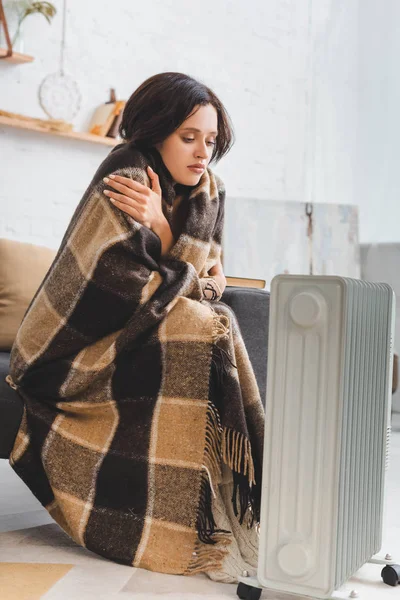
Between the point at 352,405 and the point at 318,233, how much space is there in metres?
2.86

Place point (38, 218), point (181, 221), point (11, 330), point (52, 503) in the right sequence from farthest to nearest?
1. point (38, 218)
2. point (11, 330)
3. point (181, 221)
4. point (52, 503)

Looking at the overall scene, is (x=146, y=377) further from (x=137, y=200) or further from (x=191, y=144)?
(x=191, y=144)

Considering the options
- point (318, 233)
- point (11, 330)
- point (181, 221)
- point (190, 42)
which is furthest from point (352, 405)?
point (190, 42)

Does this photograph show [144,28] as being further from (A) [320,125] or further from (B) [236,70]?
(A) [320,125]

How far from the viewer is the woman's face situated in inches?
70.7

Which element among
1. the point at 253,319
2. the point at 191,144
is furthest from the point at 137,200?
the point at 253,319

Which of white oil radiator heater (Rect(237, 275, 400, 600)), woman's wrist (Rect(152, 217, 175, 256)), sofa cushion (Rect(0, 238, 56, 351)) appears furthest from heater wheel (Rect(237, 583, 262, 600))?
sofa cushion (Rect(0, 238, 56, 351))

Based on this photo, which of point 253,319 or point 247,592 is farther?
point 253,319

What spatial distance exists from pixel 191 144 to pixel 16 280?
81 cm

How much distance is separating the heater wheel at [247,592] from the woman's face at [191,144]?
0.88 m

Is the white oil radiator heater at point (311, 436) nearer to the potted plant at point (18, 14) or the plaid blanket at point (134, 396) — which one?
the plaid blanket at point (134, 396)

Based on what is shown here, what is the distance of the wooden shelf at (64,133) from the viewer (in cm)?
333

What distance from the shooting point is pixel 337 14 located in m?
4.58

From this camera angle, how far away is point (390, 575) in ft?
5.18
